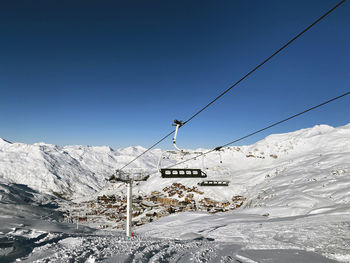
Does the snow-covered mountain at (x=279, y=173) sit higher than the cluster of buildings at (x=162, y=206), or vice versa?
the snow-covered mountain at (x=279, y=173)

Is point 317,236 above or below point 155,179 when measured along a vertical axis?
below

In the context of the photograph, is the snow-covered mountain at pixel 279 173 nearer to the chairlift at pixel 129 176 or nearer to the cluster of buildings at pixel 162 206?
the chairlift at pixel 129 176

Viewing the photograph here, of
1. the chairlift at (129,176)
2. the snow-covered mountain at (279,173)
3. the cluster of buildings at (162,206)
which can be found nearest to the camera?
the chairlift at (129,176)

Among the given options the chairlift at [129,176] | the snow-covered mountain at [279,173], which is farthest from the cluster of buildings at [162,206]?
the chairlift at [129,176]

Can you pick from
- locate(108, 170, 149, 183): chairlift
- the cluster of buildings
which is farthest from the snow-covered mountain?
the cluster of buildings

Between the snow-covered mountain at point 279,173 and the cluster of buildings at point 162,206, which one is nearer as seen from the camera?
the snow-covered mountain at point 279,173

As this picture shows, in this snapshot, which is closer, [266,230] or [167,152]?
[167,152]

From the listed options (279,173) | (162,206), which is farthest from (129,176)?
(279,173)

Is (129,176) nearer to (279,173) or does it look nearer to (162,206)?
(162,206)

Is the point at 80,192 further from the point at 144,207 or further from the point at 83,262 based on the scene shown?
the point at 83,262

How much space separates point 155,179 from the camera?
61.7 metres

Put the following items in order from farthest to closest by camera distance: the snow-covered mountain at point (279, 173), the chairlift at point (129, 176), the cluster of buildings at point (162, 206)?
the cluster of buildings at point (162, 206) < the snow-covered mountain at point (279, 173) < the chairlift at point (129, 176)

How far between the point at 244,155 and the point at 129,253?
59630 mm

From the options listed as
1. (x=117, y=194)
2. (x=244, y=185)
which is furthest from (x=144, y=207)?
(x=117, y=194)
